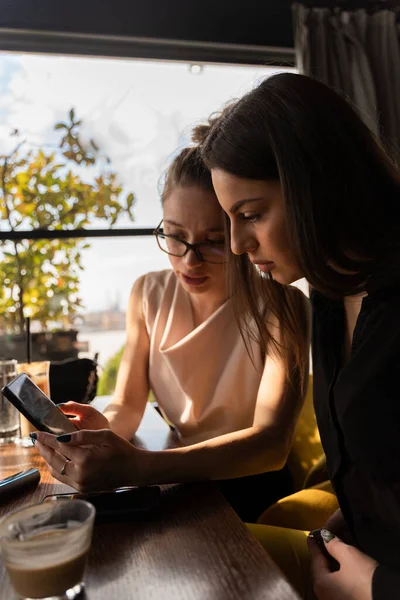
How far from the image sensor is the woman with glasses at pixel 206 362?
1213 mm

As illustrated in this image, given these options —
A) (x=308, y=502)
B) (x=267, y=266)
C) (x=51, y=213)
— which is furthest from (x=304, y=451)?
(x=51, y=213)

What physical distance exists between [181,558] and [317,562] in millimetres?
357

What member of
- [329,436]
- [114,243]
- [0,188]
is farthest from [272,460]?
[0,188]

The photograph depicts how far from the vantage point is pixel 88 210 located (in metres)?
2.89

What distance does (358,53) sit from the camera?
9.81 ft

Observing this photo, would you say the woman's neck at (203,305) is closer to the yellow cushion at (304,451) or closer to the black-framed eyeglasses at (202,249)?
the black-framed eyeglasses at (202,249)

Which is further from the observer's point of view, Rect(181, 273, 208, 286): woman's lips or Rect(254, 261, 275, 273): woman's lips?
Rect(181, 273, 208, 286): woman's lips

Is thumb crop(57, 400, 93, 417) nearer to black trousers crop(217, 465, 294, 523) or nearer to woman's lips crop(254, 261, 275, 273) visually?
black trousers crop(217, 465, 294, 523)

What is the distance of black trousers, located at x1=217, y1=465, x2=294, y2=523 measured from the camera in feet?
4.42

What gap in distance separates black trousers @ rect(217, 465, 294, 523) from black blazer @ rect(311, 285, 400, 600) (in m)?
0.37

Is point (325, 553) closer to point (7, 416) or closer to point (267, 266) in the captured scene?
point (267, 266)

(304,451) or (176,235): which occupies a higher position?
(176,235)

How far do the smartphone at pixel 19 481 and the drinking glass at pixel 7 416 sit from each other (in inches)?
11.7

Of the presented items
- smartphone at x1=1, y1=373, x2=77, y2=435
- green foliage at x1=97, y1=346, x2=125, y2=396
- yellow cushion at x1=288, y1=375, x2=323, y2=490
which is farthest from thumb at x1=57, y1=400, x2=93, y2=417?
green foliage at x1=97, y1=346, x2=125, y2=396
